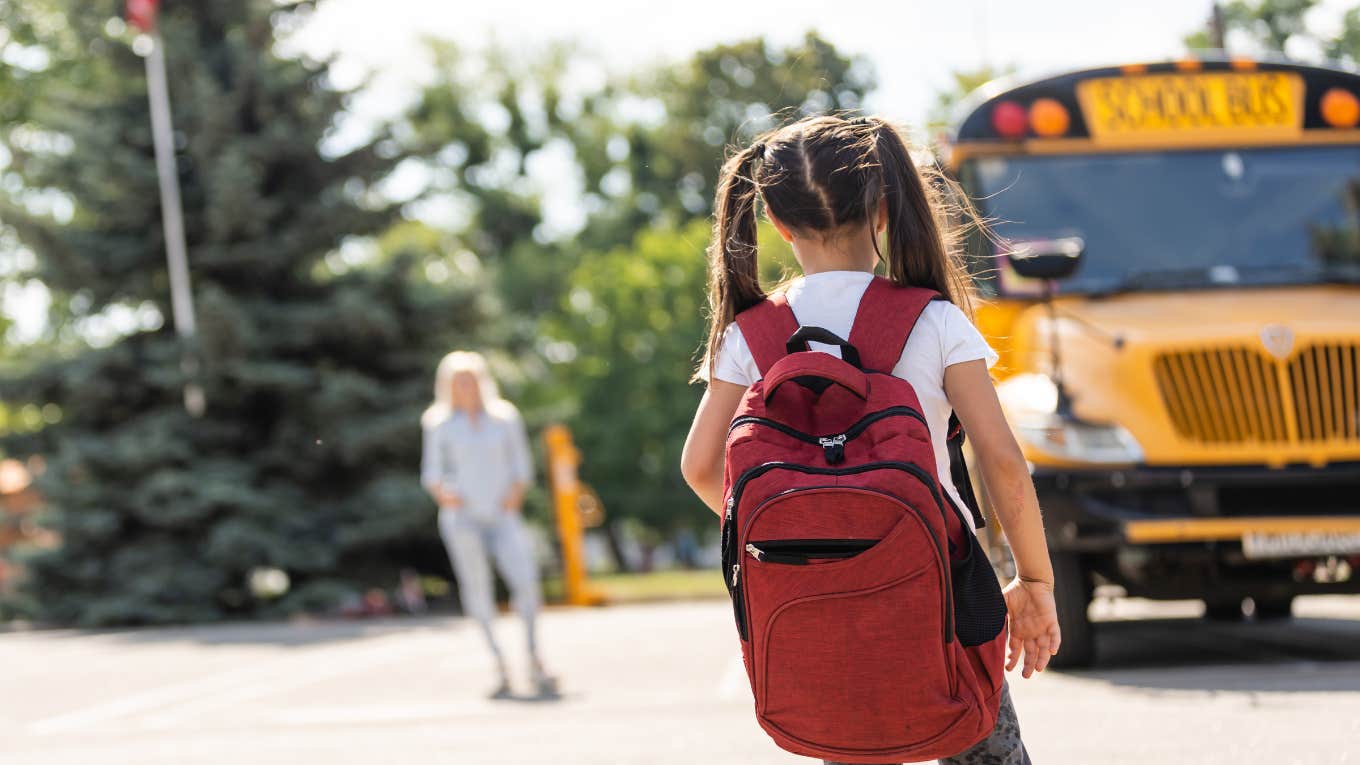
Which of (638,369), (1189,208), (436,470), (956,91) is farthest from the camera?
(638,369)

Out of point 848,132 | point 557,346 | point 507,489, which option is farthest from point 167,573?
point 557,346

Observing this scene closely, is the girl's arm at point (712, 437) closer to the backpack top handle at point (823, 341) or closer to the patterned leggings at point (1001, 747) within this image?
the backpack top handle at point (823, 341)

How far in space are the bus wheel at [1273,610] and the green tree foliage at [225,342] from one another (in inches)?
414

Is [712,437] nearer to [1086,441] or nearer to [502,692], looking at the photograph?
[1086,441]

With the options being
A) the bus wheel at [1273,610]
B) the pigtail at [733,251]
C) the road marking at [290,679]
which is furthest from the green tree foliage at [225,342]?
the pigtail at [733,251]

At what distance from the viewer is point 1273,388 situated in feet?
23.9

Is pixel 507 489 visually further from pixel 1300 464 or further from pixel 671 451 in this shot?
pixel 671 451

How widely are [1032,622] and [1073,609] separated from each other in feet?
15.8

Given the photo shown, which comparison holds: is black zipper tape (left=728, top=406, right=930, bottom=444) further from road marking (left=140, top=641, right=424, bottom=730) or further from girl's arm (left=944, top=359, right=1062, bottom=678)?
road marking (left=140, top=641, right=424, bottom=730)

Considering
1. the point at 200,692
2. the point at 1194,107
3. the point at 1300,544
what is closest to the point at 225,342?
the point at 200,692

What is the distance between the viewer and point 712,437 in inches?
115

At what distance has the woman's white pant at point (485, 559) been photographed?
29.6ft

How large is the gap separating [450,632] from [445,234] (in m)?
33.9

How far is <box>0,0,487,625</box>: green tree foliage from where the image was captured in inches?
718
